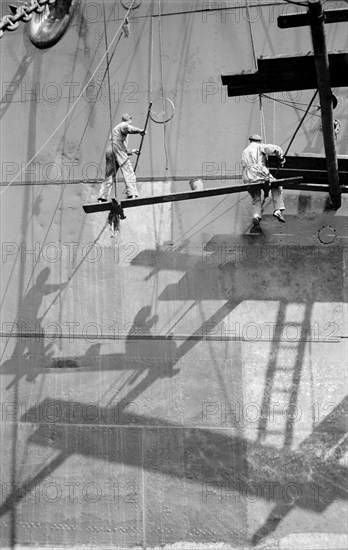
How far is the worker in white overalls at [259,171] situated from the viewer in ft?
44.2


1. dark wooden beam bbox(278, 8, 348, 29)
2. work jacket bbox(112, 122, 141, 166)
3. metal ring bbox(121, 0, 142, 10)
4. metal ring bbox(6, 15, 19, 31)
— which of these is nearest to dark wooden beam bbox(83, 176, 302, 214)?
work jacket bbox(112, 122, 141, 166)

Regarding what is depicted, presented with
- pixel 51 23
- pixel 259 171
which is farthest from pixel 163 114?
pixel 51 23

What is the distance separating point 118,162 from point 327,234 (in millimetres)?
3836

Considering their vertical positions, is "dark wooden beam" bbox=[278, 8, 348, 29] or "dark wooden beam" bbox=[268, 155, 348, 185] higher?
"dark wooden beam" bbox=[278, 8, 348, 29]

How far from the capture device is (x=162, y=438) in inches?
543

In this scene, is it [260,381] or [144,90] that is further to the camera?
[144,90]

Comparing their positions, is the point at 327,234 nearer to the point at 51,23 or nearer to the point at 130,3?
the point at 130,3

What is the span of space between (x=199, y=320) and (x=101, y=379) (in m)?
1.95

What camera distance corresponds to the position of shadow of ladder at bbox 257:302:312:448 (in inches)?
539

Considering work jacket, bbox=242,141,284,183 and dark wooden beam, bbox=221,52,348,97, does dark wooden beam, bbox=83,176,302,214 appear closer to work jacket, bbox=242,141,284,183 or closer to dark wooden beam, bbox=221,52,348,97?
work jacket, bbox=242,141,284,183

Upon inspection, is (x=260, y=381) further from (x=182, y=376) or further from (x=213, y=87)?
(x=213, y=87)

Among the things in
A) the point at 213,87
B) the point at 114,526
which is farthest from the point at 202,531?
the point at 213,87

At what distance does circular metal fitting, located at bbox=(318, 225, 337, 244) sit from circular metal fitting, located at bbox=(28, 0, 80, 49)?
6.26m

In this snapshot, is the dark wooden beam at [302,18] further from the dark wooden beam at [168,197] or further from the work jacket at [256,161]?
the dark wooden beam at [168,197]
